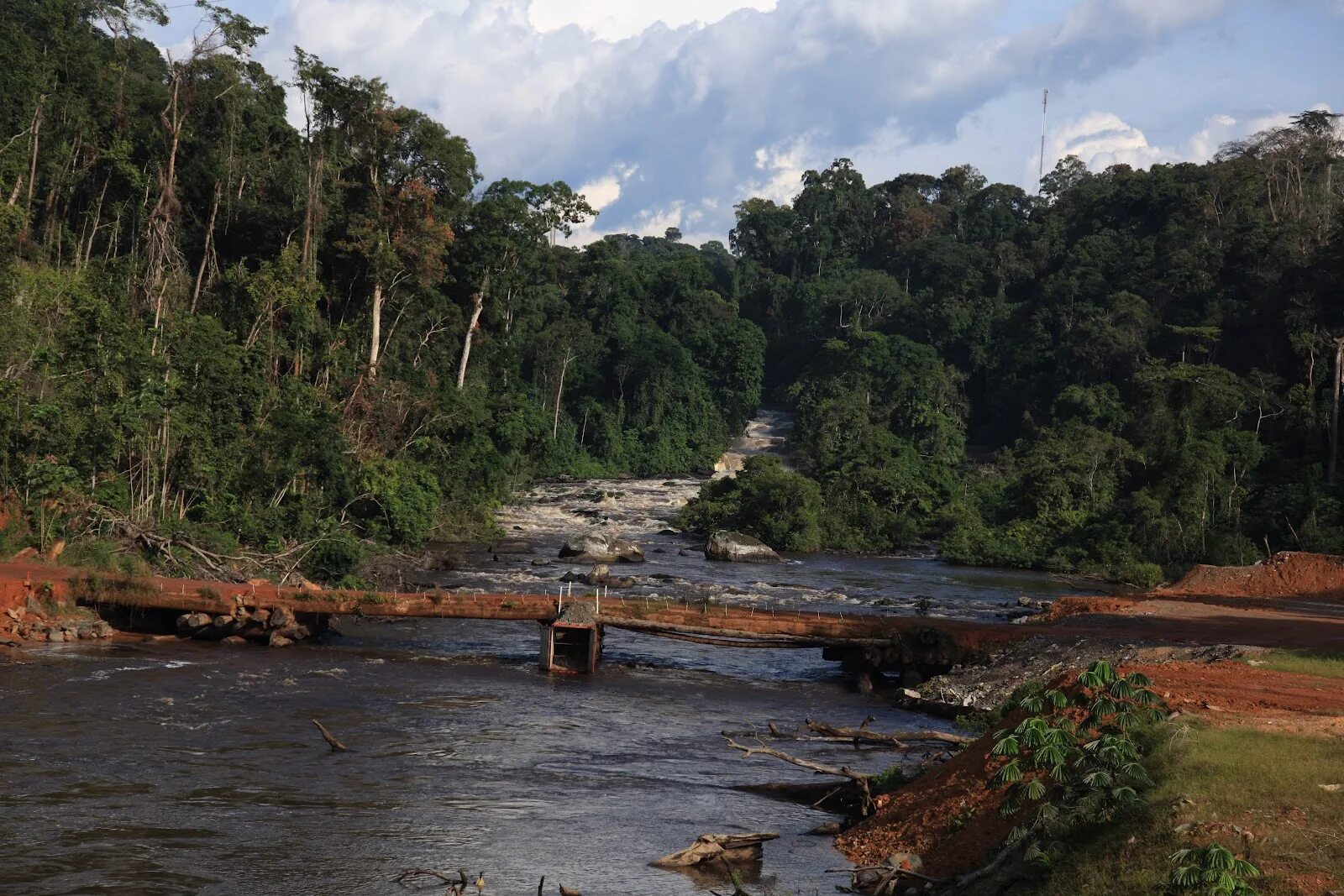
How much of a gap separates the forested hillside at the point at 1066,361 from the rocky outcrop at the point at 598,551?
10115mm

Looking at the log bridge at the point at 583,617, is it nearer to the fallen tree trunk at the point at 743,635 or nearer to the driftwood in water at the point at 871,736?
the fallen tree trunk at the point at 743,635

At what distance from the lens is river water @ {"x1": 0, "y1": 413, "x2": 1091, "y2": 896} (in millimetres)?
13281

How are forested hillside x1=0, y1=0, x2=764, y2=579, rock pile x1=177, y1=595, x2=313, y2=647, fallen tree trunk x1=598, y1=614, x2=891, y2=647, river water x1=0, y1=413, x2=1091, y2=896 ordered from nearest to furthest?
river water x1=0, y1=413, x2=1091, y2=896 → rock pile x1=177, y1=595, x2=313, y2=647 → fallen tree trunk x1=598, y1=614, x2=891, y2=647 → forested hillside x1=0, y1=0, x2=764, y2=579

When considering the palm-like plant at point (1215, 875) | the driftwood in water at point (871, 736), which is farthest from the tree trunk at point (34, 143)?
the palm-like plant at point (1215, 875)

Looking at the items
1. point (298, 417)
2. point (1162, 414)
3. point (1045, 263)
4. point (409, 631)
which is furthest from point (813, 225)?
point (409, 631)

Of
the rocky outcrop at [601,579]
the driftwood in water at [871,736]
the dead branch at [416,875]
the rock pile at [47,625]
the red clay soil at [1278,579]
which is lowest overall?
the dead branch at [416,875]

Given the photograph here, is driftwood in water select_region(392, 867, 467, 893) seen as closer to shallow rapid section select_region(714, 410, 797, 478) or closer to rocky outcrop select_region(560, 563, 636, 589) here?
rocky outcrop select_region(560, 563, 636, 589)

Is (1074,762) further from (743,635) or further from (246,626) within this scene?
(246,626)

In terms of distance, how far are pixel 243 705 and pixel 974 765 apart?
11.9 metres

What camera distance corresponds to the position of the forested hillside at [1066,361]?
1896 inches

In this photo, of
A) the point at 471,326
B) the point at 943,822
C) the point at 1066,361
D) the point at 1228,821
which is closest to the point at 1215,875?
the point at 1228,821

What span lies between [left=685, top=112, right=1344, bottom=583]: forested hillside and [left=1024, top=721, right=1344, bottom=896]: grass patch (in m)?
32.5

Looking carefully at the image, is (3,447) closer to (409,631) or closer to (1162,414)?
(409,631)

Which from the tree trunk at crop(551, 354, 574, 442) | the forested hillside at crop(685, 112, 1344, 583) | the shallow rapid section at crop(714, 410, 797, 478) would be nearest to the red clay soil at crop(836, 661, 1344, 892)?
the forested hillside at crop(685, 112, 1344, 583)
